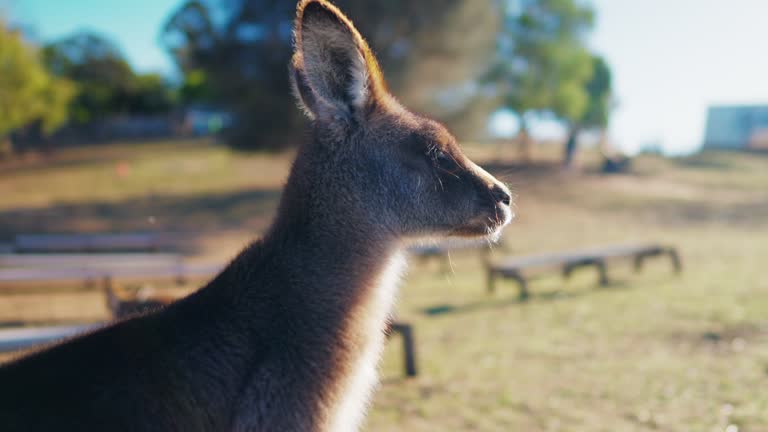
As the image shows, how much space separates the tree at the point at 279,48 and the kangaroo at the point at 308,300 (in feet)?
59.4

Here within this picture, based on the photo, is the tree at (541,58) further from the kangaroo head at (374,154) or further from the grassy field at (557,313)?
the kangaroo head at (374,154)

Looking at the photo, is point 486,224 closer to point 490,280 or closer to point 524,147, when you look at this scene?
point 490,280

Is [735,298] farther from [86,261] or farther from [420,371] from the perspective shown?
[86,261]

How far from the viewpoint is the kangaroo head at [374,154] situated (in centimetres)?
261

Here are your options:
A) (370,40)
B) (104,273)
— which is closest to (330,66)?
(104,273)

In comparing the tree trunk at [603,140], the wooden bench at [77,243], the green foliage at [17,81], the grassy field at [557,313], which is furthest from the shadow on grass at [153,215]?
the tree trunk at [603,140]

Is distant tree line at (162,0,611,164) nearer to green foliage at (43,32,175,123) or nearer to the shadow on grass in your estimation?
the shadow on grass

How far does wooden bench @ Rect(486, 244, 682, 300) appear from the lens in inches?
418

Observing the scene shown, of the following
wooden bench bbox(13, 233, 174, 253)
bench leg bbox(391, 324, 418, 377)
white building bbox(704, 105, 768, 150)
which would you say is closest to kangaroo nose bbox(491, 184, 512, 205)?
bench leg bbox(391, 324, 418, 377)

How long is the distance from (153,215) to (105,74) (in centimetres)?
3471

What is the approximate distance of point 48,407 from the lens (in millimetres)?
1913

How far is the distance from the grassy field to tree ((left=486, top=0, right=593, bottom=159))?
835cm

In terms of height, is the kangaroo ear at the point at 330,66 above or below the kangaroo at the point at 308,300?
above

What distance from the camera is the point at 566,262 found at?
1129 centimetres
